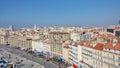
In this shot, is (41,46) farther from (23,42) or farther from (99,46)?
(99,46)

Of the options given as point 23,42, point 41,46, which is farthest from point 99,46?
point 23,42

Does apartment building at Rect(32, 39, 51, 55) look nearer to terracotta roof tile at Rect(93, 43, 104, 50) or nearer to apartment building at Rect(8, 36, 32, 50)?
apartment building at Rect(8, 36, 32, 50)

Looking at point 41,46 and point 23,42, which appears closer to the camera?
point 41,46

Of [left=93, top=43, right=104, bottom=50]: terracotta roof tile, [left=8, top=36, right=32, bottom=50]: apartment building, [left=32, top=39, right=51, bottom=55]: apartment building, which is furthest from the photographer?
[left=8, top=36, right=32, bottom=50]: apartment building

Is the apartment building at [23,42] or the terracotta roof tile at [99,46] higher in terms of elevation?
the terracotta roof tile at [99,46]

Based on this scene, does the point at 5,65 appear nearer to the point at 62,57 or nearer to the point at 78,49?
the point at 62,57

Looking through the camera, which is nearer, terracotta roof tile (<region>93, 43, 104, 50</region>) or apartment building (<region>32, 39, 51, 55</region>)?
terracotta roof tile (<region>93, 43, 104, 50</region>)

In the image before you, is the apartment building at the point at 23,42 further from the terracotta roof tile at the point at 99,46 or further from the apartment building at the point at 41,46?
the terracotta roof tile at the point at 99,46

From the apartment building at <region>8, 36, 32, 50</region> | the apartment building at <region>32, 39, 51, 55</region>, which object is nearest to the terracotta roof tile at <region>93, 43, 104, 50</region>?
the apartment building at <region>32, 39, 51, 55</region>

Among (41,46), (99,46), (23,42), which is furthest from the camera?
(23,42)

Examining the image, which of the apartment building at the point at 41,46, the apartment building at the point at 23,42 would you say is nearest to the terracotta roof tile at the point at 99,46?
the apartment building at the point at 41,46

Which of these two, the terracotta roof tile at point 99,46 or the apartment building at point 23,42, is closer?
the terracotta roof tile at point 99,46

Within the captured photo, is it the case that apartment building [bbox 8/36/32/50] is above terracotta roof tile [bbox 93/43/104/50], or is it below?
below

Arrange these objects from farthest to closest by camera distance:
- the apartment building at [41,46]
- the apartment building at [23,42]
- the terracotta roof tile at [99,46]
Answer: the apartment building at [23,42], the apartment building at [41,46], the terracotta roof tile at [99,46]
